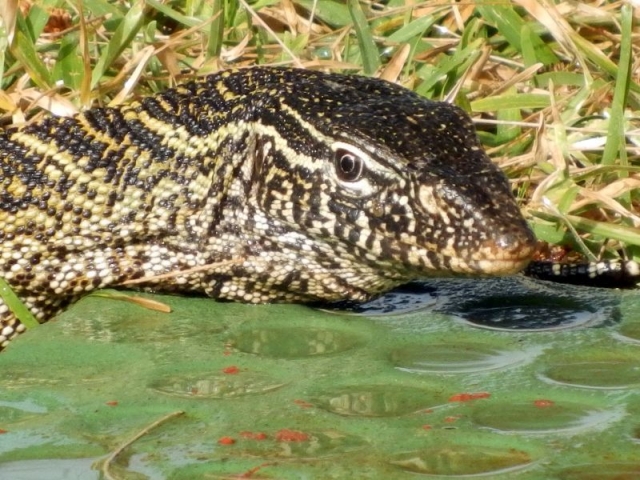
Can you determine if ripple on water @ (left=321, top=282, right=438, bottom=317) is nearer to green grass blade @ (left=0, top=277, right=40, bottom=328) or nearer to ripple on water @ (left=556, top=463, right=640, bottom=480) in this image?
green grass blade @ (left=0, top=277, right=40, bottom=328)

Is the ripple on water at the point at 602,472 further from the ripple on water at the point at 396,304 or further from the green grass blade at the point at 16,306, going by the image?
the green grass blade at the point at 16,306

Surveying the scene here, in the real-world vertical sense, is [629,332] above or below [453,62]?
below

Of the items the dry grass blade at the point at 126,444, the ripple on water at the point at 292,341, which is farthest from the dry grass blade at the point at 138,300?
the dry grass blade at the point at 126,444

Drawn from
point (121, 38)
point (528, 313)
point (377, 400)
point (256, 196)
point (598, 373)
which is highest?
point (121, 38)

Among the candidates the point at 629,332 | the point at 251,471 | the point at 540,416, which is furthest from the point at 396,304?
the point at 251,471

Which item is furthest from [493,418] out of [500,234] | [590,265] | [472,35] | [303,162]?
[472,35]

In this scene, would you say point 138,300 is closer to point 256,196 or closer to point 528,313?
point 256,196
